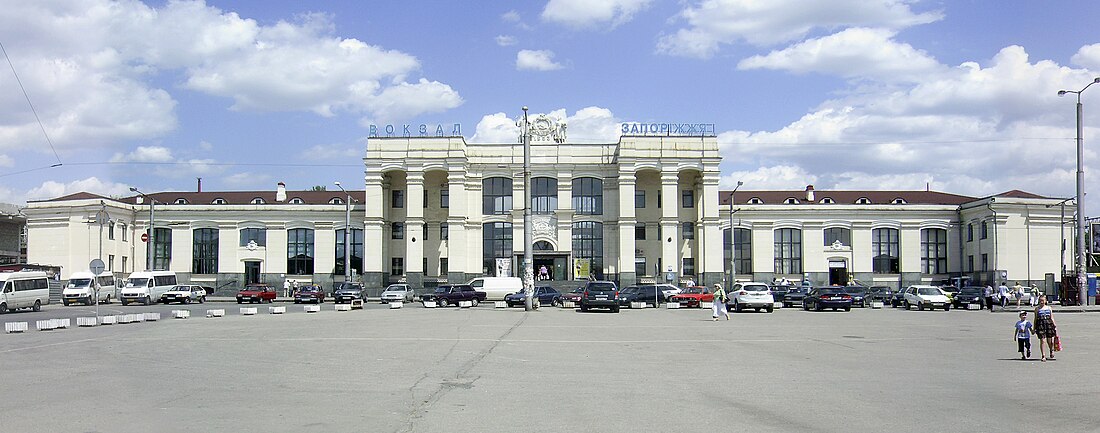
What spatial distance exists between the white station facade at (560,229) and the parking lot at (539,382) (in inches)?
1650

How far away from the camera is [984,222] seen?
231 ft

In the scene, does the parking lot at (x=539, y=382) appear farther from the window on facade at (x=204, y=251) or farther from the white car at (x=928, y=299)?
the window on facade at (x=204, y=251)

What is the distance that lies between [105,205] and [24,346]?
53563 millimetres

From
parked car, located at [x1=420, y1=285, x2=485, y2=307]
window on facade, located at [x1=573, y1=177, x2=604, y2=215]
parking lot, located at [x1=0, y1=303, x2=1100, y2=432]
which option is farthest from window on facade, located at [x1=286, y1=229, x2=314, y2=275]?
parking lot, located at [x1=0, y1=303, x2=1100, y2=432]

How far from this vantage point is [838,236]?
75500mm

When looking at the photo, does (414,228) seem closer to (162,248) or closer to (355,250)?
(355,250)

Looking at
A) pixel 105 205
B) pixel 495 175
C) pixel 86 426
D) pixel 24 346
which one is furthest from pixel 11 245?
pixel 86 426

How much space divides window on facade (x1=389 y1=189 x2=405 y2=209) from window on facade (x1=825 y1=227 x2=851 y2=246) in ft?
121

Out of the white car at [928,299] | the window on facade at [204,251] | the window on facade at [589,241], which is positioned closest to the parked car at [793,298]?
the white car at [928,299]

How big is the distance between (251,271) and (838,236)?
170 ft

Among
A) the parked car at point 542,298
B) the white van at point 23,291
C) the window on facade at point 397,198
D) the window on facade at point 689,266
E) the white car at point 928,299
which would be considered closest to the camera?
the white van at point 23,291

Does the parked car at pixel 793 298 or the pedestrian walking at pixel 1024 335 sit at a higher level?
the pedestrian walking at pixel 1024 335

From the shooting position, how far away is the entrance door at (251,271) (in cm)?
7538

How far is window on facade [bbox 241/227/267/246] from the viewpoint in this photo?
75.6m
